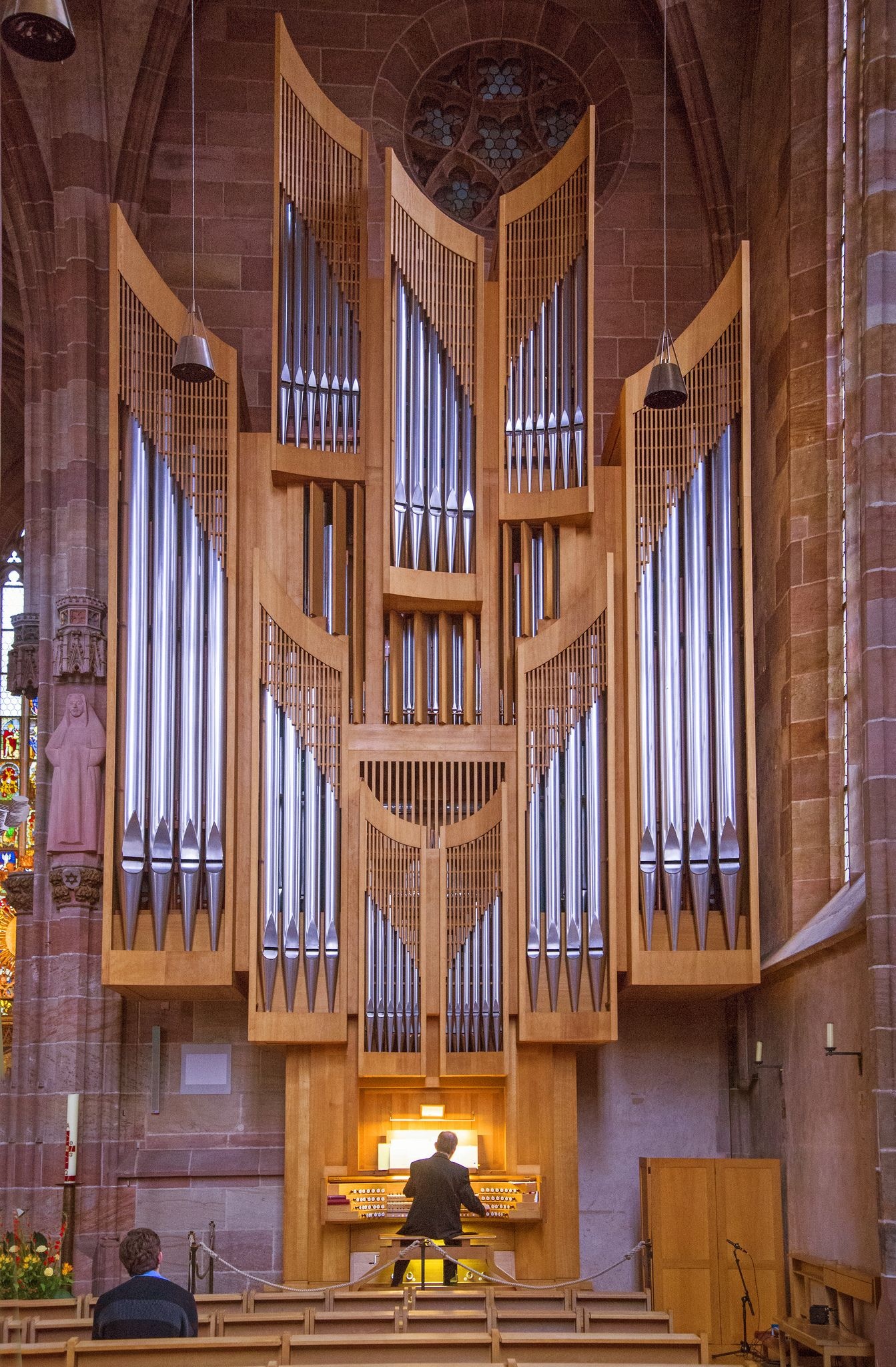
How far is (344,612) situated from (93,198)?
516cm

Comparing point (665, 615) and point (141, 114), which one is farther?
point (141, 114)

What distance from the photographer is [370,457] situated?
50.6 ft

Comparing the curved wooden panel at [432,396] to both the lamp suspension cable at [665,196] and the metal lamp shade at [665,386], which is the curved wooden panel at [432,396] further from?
the lamp suspension cable at [665,196]

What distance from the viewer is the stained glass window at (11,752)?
25234 mm

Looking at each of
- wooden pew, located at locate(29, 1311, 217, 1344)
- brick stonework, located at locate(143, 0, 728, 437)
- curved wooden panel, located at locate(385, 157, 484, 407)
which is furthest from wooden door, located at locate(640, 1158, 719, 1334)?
brick stonework, located at locate(143, 0, 728, 437)

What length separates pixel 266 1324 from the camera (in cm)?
955

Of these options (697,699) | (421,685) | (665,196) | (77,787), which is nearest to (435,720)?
(421,685)

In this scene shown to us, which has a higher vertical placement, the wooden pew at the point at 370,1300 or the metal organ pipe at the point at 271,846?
the metal organ pipe at the point at 271,846

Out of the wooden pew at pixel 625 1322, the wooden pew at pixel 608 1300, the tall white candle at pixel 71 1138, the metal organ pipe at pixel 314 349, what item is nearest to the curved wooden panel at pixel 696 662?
the metal organ pipe at pixel 314 349

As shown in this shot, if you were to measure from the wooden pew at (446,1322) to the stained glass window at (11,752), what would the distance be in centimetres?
1609

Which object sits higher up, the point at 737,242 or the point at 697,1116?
the point at 737,242

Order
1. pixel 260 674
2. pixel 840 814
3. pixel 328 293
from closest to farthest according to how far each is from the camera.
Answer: pixel 840 814
pixel 260 674
pixel 328 293

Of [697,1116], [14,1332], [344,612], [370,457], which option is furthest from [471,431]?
[14,1332]

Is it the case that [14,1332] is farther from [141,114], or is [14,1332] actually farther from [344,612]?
[141,114]
